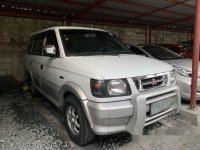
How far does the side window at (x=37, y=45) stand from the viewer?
162 inches

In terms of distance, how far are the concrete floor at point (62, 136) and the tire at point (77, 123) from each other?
0.16 metres

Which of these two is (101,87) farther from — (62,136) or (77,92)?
(62,136)

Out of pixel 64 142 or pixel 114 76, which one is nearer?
pixel 114 76

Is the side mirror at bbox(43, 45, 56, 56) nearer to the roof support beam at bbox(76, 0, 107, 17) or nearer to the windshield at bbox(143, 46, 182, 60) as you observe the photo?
A: the windshield at bbox(143, 46, 182, 60)

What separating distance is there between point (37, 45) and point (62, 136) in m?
2.41

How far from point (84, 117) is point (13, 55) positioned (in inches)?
220

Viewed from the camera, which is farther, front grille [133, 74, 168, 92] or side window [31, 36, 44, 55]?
side window [31, 36, 44, 55]

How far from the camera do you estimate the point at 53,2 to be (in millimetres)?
5922

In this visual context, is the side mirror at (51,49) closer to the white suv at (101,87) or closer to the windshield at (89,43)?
the white suv at (101,87)

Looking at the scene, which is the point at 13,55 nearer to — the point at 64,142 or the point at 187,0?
the point at 64,142

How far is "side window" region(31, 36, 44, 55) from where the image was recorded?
162 inches

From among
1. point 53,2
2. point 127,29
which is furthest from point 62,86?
point 127,29

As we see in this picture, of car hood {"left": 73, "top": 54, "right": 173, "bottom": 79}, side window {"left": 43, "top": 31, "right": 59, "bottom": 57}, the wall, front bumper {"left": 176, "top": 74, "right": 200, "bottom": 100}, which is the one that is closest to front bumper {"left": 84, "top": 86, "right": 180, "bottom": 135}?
car hood {"left": 73, "top": 54, "right": 173, "bottom": 79}

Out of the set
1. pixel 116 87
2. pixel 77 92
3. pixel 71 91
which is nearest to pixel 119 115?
pixel 116 87
